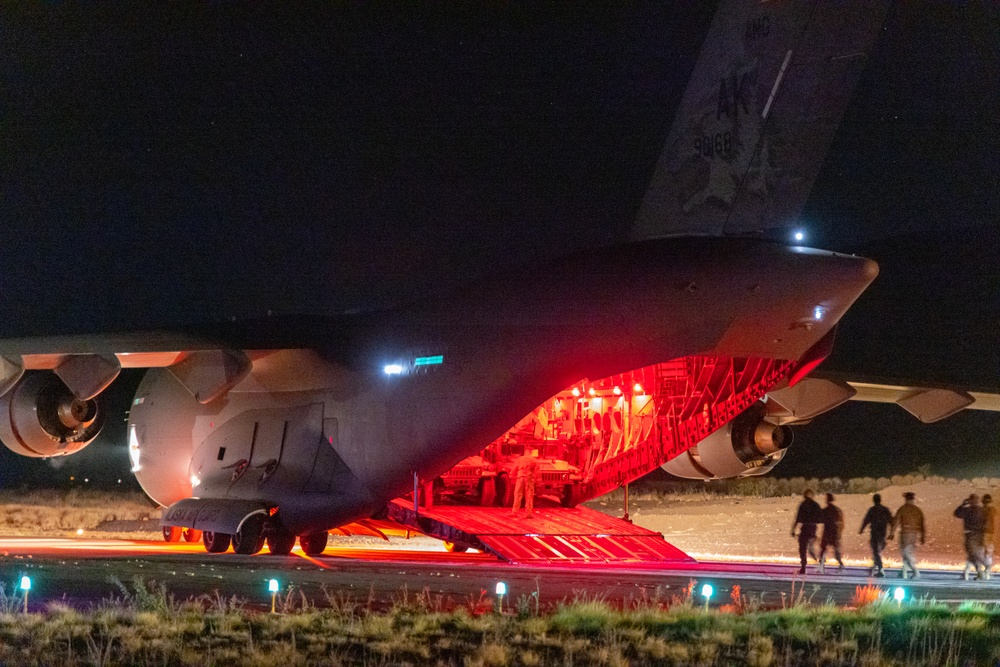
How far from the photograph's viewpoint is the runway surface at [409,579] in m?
12.4

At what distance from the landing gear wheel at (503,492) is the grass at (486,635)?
8073 mm

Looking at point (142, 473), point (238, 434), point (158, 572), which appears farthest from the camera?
point (142, 473)

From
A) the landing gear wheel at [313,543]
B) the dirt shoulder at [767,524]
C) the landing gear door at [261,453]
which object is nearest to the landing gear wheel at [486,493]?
the landing gear wheel at [313,543]

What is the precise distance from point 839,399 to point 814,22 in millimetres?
7682

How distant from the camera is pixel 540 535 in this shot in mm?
16953

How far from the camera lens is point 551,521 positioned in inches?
721

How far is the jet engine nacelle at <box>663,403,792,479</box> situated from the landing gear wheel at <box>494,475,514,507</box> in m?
2.98

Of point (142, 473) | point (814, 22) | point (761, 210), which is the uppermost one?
point (814, 22)

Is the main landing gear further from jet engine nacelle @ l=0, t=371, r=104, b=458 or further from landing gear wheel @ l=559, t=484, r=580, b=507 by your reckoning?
landing gear wheel @ l=559, t=484, r=580, b=507

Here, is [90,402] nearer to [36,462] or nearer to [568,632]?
[568,632]

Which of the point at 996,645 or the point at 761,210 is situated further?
the point at 761,210

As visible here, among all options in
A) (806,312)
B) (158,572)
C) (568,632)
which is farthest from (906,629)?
(158,572)

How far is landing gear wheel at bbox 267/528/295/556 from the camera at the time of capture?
17828mm

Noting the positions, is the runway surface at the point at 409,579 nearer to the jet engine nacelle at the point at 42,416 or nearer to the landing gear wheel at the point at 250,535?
the landing gear wheel at the point at 250,535
